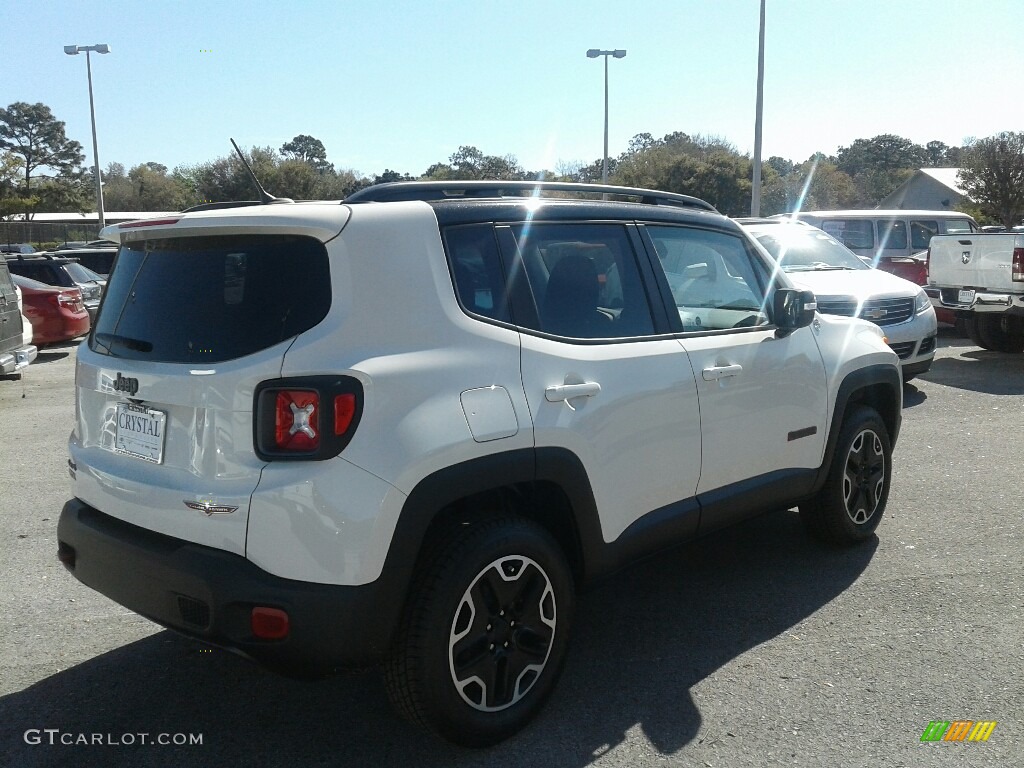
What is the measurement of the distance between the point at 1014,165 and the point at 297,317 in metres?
44.5

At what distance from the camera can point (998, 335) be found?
1283cm

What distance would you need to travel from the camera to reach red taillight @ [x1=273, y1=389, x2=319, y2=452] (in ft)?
9.03

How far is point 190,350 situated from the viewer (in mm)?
2988

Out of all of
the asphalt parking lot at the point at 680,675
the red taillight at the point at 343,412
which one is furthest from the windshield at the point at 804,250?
the red taillight at the point at 343,412

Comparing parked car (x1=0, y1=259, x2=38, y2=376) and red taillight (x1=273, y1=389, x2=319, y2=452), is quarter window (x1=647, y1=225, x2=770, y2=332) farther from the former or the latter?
parked car (x1=0, y1=259, x2=38, y2=376)

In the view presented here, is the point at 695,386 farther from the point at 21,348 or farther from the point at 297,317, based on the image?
the point at 21,348

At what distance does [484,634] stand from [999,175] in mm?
44426

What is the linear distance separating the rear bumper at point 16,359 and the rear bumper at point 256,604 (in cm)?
844

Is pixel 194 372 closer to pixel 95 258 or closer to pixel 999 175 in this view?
pixel 95 258

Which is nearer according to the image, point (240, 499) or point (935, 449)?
point (240, 499)

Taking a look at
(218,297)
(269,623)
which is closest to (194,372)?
(218,297)

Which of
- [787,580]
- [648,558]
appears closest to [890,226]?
[787,580]

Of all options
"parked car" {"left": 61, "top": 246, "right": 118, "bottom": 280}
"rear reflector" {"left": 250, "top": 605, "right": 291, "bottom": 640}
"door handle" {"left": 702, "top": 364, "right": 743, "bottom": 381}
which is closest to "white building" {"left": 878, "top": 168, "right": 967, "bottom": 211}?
"parked car" {"left": 61, "top": 246, "right": 118, "bottom": 280}

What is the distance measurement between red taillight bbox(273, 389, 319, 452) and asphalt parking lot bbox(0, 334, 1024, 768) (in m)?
1.13
